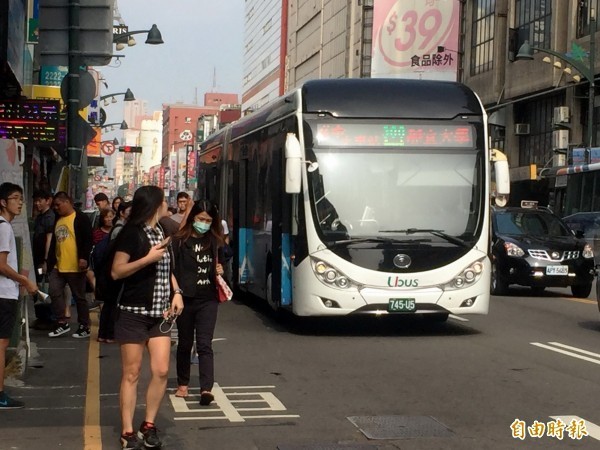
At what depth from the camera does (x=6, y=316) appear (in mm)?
8539

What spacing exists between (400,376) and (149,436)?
12.8 ft

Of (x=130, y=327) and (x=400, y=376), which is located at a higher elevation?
(x=130, y=327)

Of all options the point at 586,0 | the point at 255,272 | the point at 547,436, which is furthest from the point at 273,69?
the point at 547,436

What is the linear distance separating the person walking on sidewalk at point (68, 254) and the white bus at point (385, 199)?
259cm

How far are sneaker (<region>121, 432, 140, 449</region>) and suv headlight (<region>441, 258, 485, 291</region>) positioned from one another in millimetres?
7132

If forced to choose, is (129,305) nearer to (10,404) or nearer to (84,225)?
(10,404)

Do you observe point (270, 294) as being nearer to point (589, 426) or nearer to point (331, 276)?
point (331, 276)

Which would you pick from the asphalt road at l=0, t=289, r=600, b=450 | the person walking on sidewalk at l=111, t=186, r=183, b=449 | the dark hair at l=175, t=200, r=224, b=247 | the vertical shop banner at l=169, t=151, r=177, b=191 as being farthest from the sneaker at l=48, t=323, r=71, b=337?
the vertical shop banner at l=169, t=151, r=177, b=191

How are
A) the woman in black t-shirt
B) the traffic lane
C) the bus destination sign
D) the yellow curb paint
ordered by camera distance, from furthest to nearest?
the bus destination sign, the woman in black t-shirt, the traffic lane, the yellow curb paint

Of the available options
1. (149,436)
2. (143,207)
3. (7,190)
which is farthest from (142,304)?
(7,190)

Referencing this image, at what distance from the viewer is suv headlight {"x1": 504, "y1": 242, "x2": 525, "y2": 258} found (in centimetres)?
2079

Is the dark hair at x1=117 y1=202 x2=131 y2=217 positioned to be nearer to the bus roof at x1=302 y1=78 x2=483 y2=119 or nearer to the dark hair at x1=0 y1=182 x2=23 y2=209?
the bus roof at x1=302 y1=78 x2=483 y2=119

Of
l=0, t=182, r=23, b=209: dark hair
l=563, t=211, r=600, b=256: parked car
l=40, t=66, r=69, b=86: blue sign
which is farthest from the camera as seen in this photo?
l=40, t=66, r=69, b=86: blue sign

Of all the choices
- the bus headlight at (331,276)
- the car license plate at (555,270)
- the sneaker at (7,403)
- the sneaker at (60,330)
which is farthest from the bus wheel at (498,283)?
the sneaker at (7,403)
